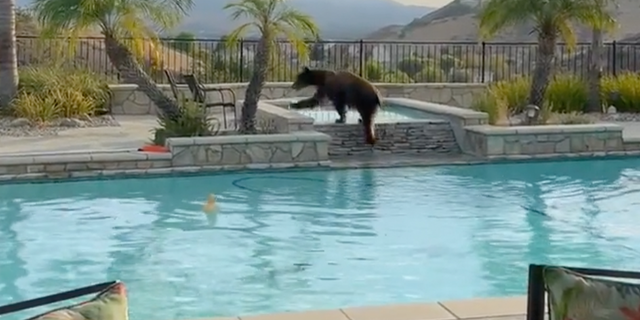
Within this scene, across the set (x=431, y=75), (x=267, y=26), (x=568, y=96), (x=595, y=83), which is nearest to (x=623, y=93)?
(x=595, y=83)

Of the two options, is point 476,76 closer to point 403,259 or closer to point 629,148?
point 629,148

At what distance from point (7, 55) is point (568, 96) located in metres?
8.86

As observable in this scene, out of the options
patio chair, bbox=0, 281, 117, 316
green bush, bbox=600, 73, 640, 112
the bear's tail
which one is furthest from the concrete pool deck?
green bush, bbox=600, 73, 640, 112

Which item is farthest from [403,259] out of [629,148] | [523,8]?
[523,8]

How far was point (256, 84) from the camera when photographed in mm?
11359

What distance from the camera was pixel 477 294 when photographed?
565 centimetres

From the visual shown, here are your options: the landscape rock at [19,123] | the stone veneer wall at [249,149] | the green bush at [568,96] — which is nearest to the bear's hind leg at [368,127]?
the stone veneer wall at [249,149]

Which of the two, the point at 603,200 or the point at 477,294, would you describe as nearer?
the point at 477,294

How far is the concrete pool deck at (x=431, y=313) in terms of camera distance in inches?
152

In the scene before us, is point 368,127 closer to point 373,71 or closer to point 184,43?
point 373,71

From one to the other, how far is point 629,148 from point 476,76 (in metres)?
7.89

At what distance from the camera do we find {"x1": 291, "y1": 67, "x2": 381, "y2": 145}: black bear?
38.2 feet

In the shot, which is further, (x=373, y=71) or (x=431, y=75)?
(x=431, y=75)

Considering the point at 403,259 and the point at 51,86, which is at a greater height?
the point at 51,86
